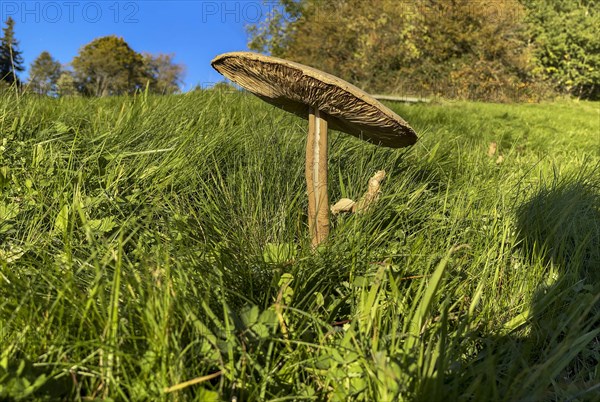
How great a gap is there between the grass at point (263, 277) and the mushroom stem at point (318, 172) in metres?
0.07

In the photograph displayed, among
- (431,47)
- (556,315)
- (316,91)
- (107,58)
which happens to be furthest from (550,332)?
(107,58)

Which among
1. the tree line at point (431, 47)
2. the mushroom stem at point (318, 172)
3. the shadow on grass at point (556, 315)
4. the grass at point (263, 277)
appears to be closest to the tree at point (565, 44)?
the tree line at point (431, 47)

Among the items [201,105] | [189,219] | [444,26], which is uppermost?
[444,26]

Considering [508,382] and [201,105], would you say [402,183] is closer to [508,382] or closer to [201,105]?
[508,382]

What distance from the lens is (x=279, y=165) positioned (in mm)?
2158

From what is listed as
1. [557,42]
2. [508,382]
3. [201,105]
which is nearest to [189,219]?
[508,382]

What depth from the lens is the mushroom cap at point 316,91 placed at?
1388 mm

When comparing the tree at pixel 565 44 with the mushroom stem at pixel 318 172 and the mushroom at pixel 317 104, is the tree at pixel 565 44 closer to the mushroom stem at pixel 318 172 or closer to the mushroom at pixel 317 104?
the mushroom at pixel 317 104

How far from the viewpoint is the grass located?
975 mm

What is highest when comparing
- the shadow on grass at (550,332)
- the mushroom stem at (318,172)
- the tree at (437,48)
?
the tree at (437,48)

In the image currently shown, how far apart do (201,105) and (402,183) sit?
6.63 ft

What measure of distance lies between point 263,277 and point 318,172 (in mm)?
560

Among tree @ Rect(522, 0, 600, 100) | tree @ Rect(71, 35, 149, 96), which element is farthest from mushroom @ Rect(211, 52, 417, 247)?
tree @ Rect(71, 35, 149, 96)

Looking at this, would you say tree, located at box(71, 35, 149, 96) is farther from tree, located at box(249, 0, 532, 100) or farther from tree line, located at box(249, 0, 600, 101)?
tree, located at box(249, 0, 532, 100)
